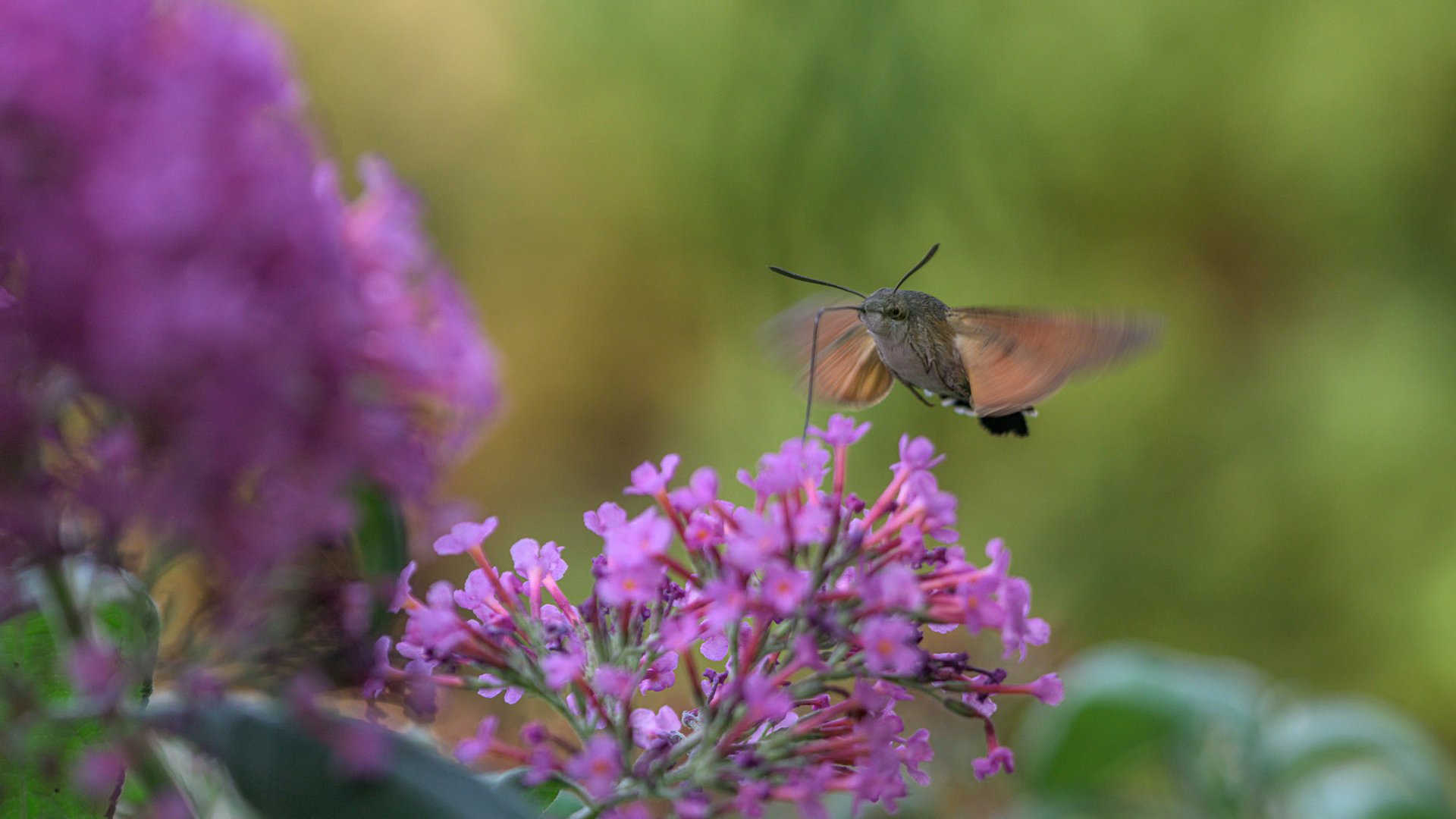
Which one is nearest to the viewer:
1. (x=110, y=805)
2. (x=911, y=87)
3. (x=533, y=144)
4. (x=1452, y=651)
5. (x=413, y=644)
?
(x=110, y=805)

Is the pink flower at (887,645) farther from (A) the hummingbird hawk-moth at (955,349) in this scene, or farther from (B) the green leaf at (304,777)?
→ (A) the hummingbird hawk-moth at (955,349)

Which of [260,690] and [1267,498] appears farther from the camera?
[1267,498]

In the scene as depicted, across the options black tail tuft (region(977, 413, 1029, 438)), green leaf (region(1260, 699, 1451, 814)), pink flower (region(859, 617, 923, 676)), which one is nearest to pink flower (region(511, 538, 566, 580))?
pink flower (region(859, 617, 923, 676))

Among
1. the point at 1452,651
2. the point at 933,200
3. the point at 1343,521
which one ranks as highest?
the point at 933,200

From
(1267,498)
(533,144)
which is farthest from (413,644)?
(533,144)

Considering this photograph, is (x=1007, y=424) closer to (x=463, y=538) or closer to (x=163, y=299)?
(x=463, y=538)

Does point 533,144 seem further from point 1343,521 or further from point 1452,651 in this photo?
point 1452,651

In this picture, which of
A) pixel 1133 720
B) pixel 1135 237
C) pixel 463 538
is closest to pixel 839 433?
Answer: pixel 463 538

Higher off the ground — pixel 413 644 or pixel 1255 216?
pixel 1255 216
